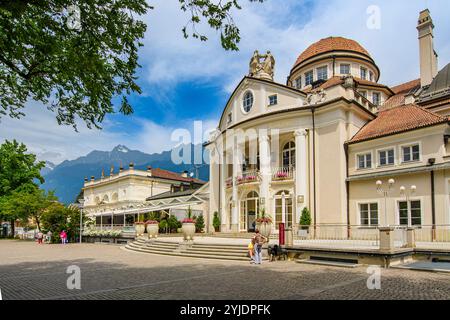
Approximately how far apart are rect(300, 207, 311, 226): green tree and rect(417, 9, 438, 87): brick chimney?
15090 millimetres

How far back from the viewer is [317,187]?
2528 centimetres

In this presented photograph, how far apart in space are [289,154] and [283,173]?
2056mm

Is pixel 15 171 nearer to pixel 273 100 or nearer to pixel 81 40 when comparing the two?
pixel 273 100

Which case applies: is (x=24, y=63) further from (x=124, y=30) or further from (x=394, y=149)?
(x=394, y=149)

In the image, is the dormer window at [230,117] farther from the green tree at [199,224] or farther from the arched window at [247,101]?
the green tree at [199,224]

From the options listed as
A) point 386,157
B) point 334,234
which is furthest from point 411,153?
point 334,234

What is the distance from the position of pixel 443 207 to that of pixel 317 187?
24.8 feet

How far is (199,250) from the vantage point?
19297 mm

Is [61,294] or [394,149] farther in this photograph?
[394,149]

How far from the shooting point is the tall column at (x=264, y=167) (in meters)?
27.0

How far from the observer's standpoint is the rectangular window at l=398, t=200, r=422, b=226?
2092 cm

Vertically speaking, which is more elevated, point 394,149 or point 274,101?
point 274,101
